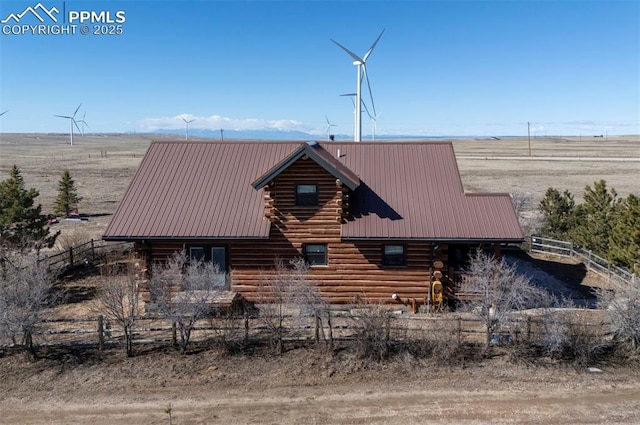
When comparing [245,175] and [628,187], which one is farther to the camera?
[628,187]

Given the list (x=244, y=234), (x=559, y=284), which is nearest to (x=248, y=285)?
(x=244, y=234)

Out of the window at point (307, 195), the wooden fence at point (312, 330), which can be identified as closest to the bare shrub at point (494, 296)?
the wooden fence at point (312, 330)

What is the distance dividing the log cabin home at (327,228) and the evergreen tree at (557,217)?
13.2m

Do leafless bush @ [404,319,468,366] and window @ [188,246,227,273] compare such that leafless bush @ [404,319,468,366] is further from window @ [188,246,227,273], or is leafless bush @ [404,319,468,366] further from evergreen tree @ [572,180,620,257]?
evergreen tree @ [572,180,620,257]

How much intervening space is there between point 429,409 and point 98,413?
8.82 meters

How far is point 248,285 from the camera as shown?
66.7 feet

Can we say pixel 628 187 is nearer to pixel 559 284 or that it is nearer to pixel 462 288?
pixel 559 284

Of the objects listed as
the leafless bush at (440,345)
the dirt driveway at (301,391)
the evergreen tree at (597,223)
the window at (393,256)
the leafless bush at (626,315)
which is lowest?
the dirt driveway at (301,391)

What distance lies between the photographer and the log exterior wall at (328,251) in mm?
20078

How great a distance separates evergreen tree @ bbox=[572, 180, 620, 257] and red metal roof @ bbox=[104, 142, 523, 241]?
34.0 feet

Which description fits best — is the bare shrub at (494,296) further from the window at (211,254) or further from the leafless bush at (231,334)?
the window at (211,254)

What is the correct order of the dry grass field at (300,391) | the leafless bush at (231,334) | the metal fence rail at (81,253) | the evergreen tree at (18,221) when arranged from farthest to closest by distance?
the metal fence rail at (81,253)
the evergreen tree at (18,221)
the leafless bush at (231,334)
the dry grass field at (300,391)

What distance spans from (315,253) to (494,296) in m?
7.20

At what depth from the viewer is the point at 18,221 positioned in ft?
Answer: 78.4
